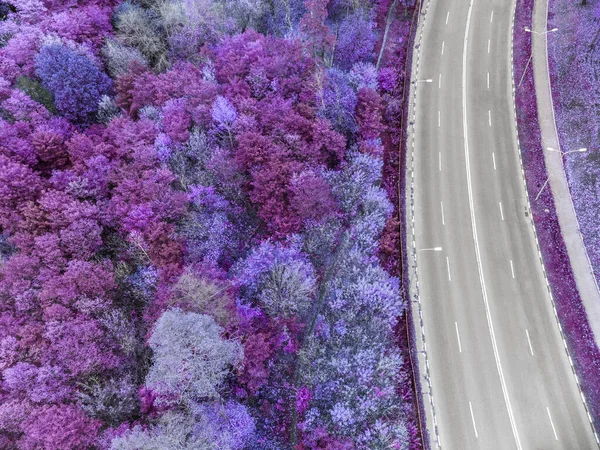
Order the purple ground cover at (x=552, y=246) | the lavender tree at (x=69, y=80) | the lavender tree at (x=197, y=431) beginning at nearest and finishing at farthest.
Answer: the lavender tree at (x=197, y=431), the purple ground cover at (x=552, y=246), the lavender tree at (x=69, y=80)

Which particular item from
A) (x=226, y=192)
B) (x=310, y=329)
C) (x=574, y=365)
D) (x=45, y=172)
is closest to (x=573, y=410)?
(x=574, y=365)

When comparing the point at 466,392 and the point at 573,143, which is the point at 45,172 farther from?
the point at 573,143

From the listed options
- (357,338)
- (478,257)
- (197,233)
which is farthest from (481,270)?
(197,233)

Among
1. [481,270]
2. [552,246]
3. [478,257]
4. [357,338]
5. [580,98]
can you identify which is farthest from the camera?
[580,98]

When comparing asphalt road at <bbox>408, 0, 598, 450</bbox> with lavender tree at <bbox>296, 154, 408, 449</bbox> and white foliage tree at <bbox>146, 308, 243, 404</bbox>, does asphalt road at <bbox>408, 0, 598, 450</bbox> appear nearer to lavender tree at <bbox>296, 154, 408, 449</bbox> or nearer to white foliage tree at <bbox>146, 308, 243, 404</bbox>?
lavender tree at <bbox>296, 154, 408, 449</bbox>

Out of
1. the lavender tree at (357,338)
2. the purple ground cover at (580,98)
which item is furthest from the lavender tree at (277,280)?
the purple ground cover at (580,98)

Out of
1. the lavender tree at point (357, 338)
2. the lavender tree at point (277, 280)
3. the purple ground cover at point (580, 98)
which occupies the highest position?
the purple ground cover at point (580, 98)

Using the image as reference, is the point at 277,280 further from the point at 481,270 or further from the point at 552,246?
the point at 552,246

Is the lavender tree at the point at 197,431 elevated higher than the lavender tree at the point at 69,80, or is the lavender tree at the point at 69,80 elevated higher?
the lavender tree at the point at 69,80

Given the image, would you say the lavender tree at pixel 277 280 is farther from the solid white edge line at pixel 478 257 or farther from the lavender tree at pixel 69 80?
the lavender tree at pixel 69 80
